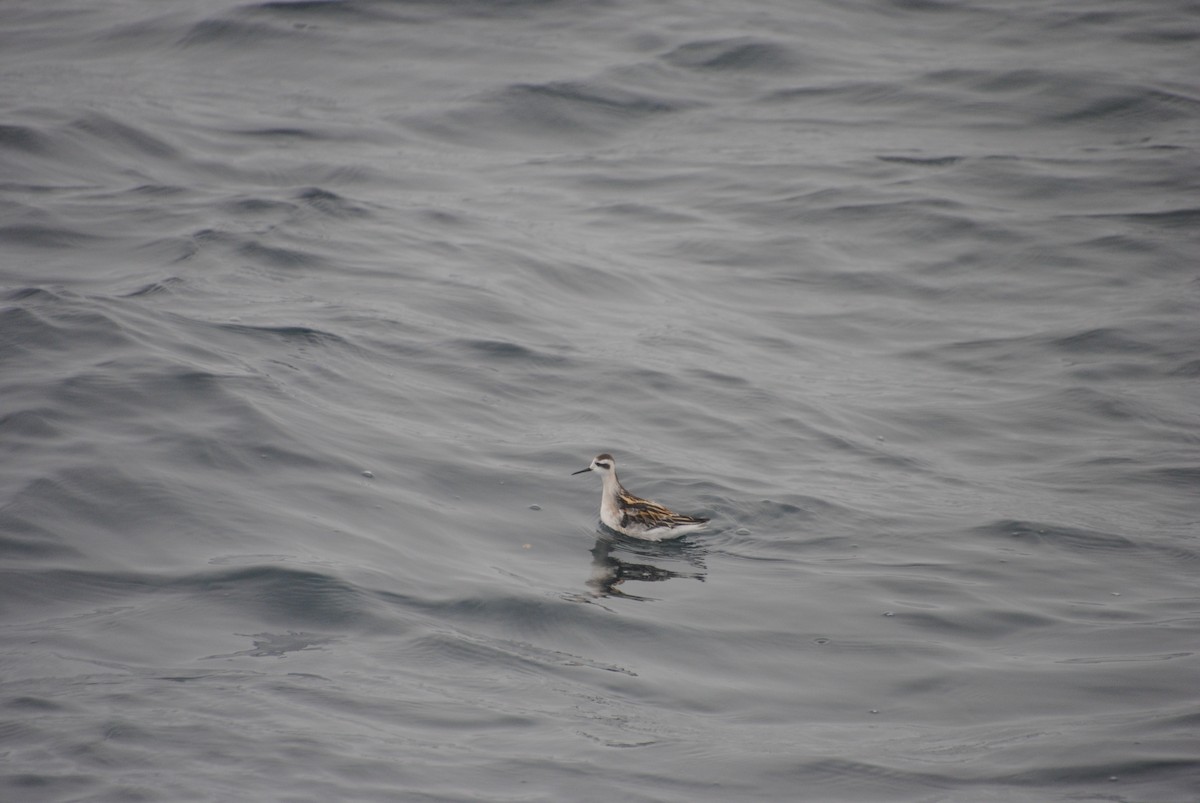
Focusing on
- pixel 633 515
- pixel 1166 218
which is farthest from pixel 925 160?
pixel 633 515

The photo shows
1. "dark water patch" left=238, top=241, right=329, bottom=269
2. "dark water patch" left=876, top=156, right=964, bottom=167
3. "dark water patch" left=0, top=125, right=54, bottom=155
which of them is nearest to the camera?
"dark water patch" left=238, top=241, right=329, bottom=269

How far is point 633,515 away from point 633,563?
0.66m

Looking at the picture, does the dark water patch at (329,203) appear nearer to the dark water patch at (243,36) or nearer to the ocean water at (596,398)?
the ocean water at (596,398)

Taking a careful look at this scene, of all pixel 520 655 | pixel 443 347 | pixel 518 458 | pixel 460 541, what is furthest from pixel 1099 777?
pixel 443 347

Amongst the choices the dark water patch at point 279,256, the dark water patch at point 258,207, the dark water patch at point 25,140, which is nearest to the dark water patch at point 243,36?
the dark water patch at point 25,140

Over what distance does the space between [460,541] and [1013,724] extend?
493cm

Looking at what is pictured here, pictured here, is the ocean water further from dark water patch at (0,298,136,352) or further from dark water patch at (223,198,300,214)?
dark water patch at (223,198,300,214)

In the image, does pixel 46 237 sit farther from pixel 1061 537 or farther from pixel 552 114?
pixel 1061 537

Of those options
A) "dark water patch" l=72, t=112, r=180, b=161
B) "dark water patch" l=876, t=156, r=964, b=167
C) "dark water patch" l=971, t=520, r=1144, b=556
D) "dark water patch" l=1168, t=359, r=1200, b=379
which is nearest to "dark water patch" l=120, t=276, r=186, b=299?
"dark water patch" l=72, t=112, r=180, b=161

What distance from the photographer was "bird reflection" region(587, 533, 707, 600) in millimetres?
11203

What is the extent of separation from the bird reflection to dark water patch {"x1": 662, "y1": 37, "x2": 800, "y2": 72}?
15.3 metres

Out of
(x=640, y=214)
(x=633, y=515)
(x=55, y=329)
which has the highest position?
(x=640, y=214)

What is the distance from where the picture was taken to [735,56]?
1024 inches

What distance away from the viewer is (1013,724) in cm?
881
